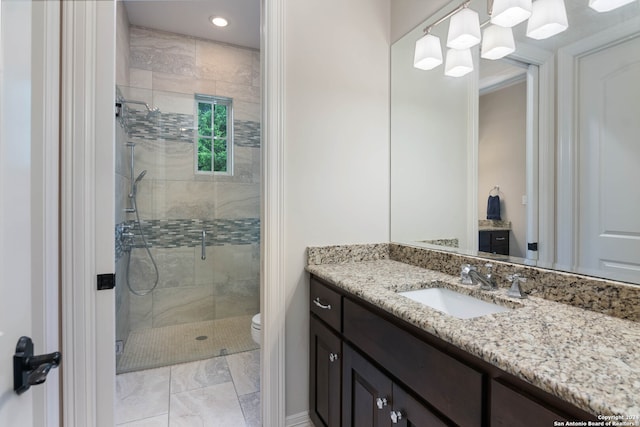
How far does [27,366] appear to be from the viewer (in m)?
0.61

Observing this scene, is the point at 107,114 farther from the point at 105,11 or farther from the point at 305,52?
the point at 305,52

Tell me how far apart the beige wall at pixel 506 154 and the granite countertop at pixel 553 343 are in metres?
0.36

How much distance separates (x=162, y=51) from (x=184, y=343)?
8.79 ft

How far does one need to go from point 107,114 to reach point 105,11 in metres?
0.40

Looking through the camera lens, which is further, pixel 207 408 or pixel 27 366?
pixel 207 408

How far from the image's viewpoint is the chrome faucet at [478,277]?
3.97 feet

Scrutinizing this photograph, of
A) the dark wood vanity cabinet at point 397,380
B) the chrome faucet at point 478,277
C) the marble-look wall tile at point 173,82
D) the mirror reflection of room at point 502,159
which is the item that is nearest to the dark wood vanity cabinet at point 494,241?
the mirror reflection of room at point 502,159

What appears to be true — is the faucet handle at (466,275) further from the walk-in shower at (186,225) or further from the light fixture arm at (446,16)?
the walk-in shower at (186,225)

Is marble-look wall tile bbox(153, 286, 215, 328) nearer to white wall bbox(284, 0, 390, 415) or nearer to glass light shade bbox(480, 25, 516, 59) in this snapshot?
white wall bbox(284, 0, 390, 415)

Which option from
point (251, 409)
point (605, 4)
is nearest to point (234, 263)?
point (251, 409)

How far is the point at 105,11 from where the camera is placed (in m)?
1.17

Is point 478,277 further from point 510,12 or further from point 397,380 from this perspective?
point 510,12

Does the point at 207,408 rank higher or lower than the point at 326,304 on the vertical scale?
lower

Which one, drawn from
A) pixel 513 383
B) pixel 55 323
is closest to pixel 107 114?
pixel 55 323
